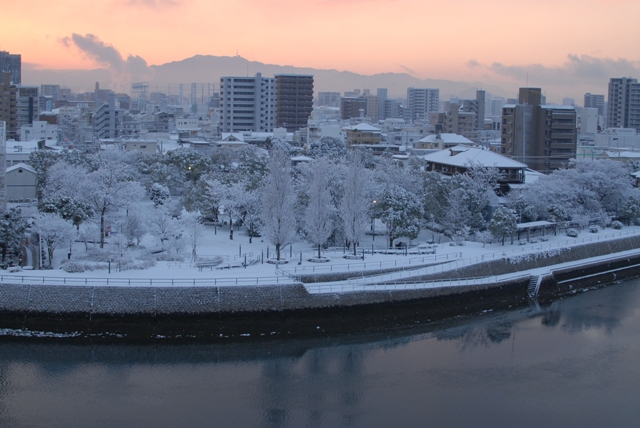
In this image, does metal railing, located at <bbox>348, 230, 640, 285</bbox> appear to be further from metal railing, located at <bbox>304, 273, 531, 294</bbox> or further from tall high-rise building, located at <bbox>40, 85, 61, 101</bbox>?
tall high-rise building, located at <bbox>40, 85, 61, 101</bbox>

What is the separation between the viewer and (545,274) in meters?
14.9

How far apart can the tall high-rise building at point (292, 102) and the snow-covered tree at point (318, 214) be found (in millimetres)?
35178

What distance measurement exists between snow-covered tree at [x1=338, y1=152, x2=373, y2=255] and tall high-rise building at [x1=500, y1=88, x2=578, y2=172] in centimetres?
1396

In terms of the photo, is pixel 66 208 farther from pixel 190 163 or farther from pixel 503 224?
pixel 503 224

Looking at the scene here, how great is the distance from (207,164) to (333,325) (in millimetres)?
11182

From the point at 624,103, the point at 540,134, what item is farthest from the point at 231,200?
the point at 624,103

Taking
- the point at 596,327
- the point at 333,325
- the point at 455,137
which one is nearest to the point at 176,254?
the point at 333,325

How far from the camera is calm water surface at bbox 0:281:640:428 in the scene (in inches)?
338

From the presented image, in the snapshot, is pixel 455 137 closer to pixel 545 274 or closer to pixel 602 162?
pixel 602 162

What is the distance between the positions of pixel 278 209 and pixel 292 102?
36618 millimetres

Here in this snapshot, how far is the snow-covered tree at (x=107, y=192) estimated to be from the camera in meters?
15.0

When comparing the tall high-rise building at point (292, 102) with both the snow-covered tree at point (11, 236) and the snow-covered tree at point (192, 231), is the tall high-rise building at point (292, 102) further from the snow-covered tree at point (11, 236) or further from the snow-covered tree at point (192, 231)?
the snow-covered tree at point (11, 236)

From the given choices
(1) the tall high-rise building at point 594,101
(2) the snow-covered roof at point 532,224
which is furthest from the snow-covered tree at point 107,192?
(1) the tall high-rise building at point 594,101

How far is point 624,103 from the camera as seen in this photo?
52.8m
